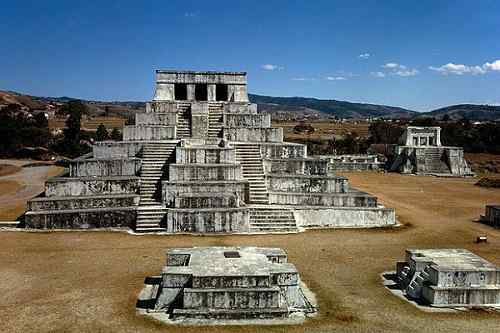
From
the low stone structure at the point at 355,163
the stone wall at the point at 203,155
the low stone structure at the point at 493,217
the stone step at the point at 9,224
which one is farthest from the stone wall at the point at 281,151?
the low stone structure at the point at 355,163

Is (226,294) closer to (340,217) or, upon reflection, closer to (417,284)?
(417,284)

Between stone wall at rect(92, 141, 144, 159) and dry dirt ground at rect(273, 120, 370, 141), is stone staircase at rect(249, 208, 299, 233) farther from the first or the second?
dry dirt ground at rect(273, 120, 370, 141)

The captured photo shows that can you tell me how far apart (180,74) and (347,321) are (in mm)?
19668

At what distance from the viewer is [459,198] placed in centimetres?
2770

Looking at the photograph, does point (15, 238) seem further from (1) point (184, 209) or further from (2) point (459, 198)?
(2) point (459, 198)

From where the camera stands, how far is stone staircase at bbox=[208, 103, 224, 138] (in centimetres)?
2363

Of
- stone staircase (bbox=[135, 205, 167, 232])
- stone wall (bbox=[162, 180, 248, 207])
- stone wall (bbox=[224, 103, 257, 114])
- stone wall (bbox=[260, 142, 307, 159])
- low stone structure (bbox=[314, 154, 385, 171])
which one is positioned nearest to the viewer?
stone staircase (bbox=[135, 205, 167, 232])

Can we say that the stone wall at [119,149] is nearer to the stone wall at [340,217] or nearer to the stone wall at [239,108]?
the stone wall at [239,108]

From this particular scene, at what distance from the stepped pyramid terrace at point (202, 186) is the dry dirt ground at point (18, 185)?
3831 mm

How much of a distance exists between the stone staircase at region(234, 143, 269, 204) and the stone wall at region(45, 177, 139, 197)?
451 centimetres

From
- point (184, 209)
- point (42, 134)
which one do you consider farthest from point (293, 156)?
point (42, 134)

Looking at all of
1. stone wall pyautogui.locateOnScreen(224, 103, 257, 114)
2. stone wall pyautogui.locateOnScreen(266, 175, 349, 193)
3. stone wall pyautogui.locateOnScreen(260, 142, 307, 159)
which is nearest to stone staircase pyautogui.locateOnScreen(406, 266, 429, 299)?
stone wall pyautogui.locateOnScreen(266, 175, 349, 193)

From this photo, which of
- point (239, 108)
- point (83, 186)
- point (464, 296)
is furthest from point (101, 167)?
point (464, 296)

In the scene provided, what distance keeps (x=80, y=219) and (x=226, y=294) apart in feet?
30.9
